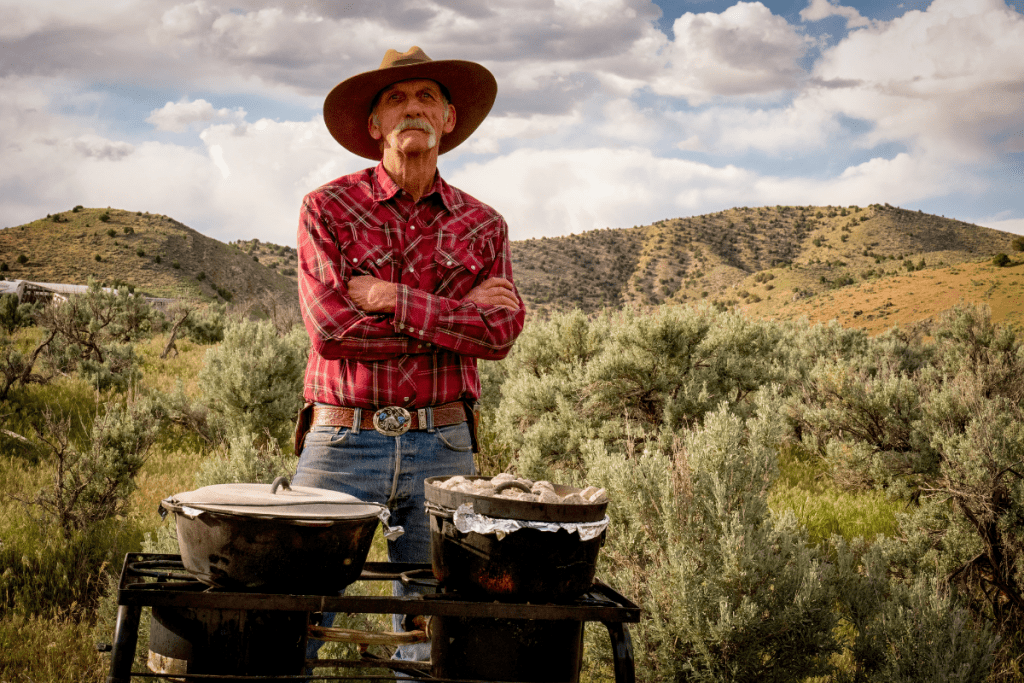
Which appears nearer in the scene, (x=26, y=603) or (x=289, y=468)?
(x=26, y=603)

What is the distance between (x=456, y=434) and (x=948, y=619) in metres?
3.36

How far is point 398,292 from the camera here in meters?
2.53

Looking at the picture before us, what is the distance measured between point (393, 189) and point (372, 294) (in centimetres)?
55

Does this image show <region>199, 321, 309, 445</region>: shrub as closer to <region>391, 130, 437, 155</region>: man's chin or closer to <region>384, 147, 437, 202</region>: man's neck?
<region>384, 147, 437, 202</region>: man's neck

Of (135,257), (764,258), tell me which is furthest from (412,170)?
(764,258)

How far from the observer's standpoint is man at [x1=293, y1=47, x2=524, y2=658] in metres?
2.55

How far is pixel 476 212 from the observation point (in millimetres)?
2986

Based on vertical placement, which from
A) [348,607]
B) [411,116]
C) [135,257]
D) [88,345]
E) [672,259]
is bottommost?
[348,607]

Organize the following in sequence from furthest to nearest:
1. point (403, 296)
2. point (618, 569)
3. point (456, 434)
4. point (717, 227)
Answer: point (717, 227)
point (618, 569)
point (456, 434)
point (403, 296)

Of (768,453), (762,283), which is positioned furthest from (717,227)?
(768,453)

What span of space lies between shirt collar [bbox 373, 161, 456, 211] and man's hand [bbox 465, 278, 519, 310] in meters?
0.41

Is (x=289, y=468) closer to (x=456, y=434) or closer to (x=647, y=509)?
(x=647, y=509)

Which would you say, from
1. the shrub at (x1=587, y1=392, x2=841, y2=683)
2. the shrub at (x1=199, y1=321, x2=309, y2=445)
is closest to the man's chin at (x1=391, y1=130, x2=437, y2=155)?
the shrub at (x1=587, y1=392, x2=841, y2=683)

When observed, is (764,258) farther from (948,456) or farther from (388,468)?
(388,468)
